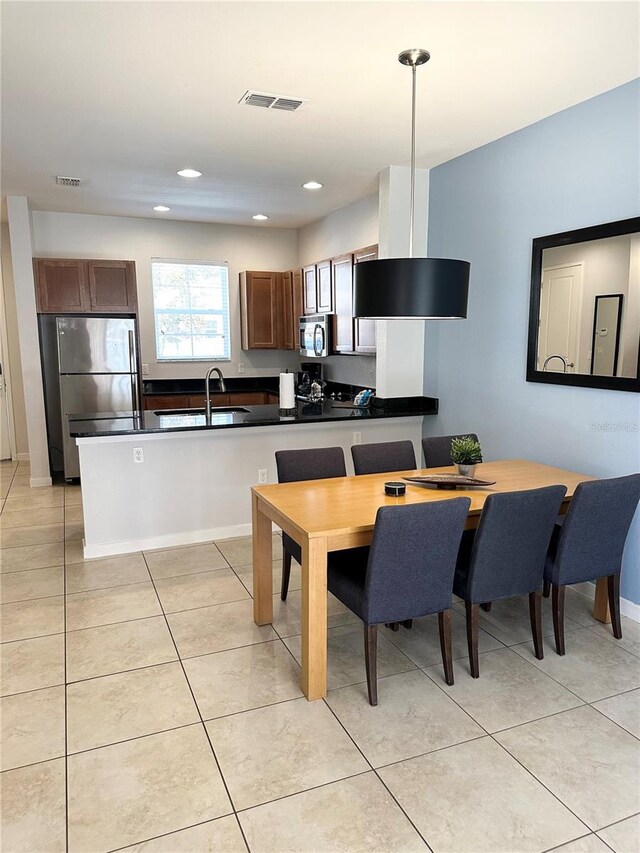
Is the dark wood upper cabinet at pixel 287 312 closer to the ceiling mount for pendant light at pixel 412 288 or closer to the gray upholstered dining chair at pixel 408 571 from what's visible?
the ceiling mount for pendant light at pixel 412 288

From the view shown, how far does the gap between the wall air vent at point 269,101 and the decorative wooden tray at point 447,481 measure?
2.15 m

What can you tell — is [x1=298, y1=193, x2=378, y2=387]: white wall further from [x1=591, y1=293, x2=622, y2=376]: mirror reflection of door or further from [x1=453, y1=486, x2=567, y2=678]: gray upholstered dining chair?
[x1=453, y1=486, x2=567, y2=678]: gray upholstered dining chair

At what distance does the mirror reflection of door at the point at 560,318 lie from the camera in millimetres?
3359

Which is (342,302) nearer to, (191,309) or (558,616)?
(191,309)

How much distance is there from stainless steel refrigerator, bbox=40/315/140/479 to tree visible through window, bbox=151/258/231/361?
0.83m

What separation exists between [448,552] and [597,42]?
2351 mm

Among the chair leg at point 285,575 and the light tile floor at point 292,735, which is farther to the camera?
the chair leg at point 285,575

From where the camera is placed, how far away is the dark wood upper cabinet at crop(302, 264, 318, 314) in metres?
6.09

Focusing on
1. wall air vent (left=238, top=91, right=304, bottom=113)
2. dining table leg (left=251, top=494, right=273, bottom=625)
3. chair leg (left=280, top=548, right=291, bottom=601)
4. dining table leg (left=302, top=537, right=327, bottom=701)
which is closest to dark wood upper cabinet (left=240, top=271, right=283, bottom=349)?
wall air vent (left=238, top=91, right=304, bottom=113)

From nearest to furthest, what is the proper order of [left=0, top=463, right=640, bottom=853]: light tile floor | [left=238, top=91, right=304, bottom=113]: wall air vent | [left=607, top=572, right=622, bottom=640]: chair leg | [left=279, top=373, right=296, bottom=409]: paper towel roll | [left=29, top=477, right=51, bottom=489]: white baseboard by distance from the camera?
[left=0, top=463, right=640, bottom=853]: light tile floor
[left=607, top=572, right=622, bottom=640]: chair leg
[left=238, top=91, right=304, bottom=113]: wall air vent
[left=279, top=373, right=296, bottom=409]: paper towel roll
[left=29, top=477, right=51, bottom=489]: white baseboard

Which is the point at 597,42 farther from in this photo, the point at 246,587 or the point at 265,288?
the point at 265,288

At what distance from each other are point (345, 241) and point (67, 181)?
2.59 metres

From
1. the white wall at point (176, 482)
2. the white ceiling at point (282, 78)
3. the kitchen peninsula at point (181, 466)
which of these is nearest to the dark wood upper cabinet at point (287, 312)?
the white ceiling at point (282, 78)

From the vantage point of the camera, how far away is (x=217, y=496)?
4.36m
